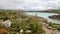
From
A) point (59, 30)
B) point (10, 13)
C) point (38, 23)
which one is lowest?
point (59, 30)

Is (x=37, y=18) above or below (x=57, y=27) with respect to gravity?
above

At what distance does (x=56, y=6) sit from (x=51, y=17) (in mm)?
206

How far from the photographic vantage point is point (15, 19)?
71.9 inches

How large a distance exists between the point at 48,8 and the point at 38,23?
30 cm

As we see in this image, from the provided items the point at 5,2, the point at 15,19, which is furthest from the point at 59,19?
the point at 5,2

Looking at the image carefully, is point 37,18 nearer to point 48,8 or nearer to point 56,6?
point 48,8

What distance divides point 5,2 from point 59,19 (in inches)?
36.2

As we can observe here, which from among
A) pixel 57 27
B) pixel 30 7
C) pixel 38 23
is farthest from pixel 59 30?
pixel 30 7

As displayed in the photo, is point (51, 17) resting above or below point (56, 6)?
below

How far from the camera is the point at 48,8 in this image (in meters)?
1.87

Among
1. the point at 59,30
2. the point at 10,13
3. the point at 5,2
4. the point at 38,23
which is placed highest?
the point at 5,2

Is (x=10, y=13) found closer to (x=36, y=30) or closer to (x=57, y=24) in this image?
(x=36, y=30)

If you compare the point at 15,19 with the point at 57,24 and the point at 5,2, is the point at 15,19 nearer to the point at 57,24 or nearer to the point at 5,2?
the point at 5,2

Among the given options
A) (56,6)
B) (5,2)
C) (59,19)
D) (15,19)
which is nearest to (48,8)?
(56,6)
